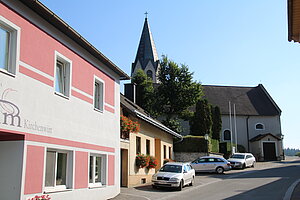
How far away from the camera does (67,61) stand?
1216 centimetres

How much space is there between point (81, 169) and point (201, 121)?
29753mm

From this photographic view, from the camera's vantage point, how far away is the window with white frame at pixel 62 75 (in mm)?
11789

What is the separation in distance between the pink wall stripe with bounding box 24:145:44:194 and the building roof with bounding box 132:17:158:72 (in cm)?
4784

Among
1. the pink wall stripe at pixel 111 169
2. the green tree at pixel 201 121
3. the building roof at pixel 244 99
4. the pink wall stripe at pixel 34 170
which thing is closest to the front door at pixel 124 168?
the pink wall stripe at pixel 111 169

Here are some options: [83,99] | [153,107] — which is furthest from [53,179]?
[153,107]

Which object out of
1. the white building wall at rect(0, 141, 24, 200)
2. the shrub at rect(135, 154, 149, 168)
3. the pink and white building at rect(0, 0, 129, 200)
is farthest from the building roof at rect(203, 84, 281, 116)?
the white building wall at rect(0, 141, 24, 200)

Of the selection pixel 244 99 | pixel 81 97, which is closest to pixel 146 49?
pixel 244 99

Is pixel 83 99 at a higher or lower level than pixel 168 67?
lower

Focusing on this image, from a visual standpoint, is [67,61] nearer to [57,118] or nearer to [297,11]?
[57,118]

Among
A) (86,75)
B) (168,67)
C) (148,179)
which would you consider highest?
(168,67)

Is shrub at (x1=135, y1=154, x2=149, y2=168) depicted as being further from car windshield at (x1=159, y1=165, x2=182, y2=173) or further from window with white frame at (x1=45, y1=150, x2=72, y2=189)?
window with white frame at (x1=45, y1=150, x2=72, y2=189)

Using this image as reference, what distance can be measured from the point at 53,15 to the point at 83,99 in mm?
3605

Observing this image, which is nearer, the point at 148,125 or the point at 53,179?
the point at 53,179

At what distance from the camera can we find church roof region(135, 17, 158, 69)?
58.0 m
